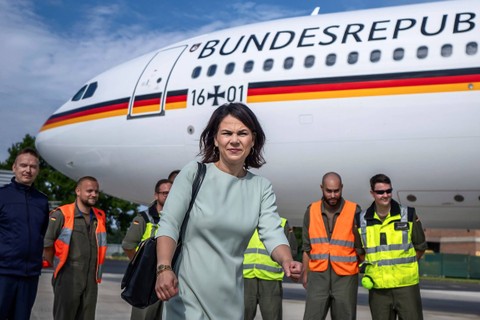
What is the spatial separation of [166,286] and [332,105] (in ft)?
26.2

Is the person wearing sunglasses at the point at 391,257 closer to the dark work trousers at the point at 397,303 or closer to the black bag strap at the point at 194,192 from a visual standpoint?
the dark work trousers at the point at 397,303

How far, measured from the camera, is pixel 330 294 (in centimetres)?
662

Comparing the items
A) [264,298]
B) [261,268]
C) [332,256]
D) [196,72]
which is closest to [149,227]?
[261,268]

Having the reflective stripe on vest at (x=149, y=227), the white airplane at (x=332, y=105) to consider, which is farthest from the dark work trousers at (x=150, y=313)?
the white airplane at (x=332, y=105)

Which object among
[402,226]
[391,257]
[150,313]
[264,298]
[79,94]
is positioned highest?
[79,94]

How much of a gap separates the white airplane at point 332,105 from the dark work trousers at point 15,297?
242 inches

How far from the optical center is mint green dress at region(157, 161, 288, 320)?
2.89 metres

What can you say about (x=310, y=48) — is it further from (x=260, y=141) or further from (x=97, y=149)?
(x=260, y=141)

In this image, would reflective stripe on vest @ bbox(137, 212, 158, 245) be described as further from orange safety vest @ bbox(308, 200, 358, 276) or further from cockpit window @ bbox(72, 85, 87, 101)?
cockpit window @ bbox(72, 85, 87, 101)

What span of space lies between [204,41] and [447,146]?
16.6 feet

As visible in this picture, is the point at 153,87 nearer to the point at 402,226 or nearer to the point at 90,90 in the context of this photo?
the point at 90,90

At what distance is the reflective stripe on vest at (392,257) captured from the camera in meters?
6.01

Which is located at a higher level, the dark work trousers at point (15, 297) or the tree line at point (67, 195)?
the tree line at point (67, 195)

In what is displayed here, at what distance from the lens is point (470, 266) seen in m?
37.5
